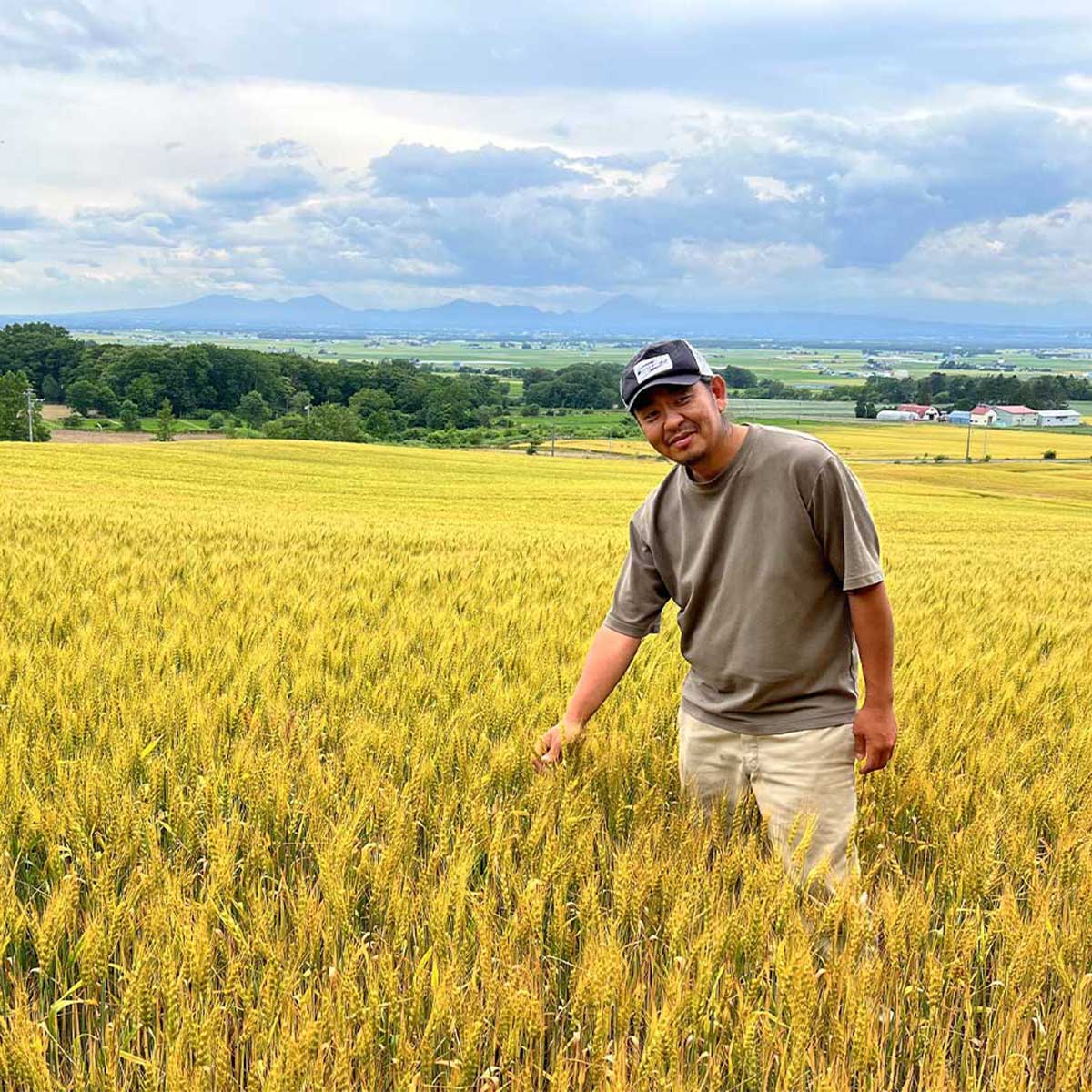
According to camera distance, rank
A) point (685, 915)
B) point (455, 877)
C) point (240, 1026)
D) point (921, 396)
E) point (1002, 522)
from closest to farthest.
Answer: point (240, 1026) < point (685, 915) < point (455, 877) < point (1002, 522) < point (921, 396)

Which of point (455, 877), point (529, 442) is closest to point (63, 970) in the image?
point (455, 877)

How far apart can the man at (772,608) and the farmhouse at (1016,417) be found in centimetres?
12827

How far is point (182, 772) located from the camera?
3.23 meters

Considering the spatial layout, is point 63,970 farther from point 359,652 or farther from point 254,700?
point 359,652

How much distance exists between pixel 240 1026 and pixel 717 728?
5.30 ft

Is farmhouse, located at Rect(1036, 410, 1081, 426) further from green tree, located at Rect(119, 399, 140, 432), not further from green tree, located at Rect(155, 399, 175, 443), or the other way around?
green tree, located at Rect(119, 399, 140, 432)

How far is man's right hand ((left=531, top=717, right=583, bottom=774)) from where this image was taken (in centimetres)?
319

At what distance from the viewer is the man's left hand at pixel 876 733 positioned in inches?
113

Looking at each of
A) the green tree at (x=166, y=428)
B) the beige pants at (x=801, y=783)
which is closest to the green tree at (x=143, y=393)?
the green tree at (x=166, y=428)

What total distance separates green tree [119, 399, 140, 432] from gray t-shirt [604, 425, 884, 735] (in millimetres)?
91563

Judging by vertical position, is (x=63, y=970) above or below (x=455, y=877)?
below

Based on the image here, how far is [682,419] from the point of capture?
283cm

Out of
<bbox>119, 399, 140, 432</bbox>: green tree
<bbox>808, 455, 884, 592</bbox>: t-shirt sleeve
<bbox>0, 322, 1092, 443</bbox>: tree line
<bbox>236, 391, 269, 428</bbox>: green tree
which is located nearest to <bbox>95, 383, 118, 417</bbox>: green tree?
<bbox>0, 322, 1092, 443</bbox>: tree line

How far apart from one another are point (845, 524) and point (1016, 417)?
131 meters
